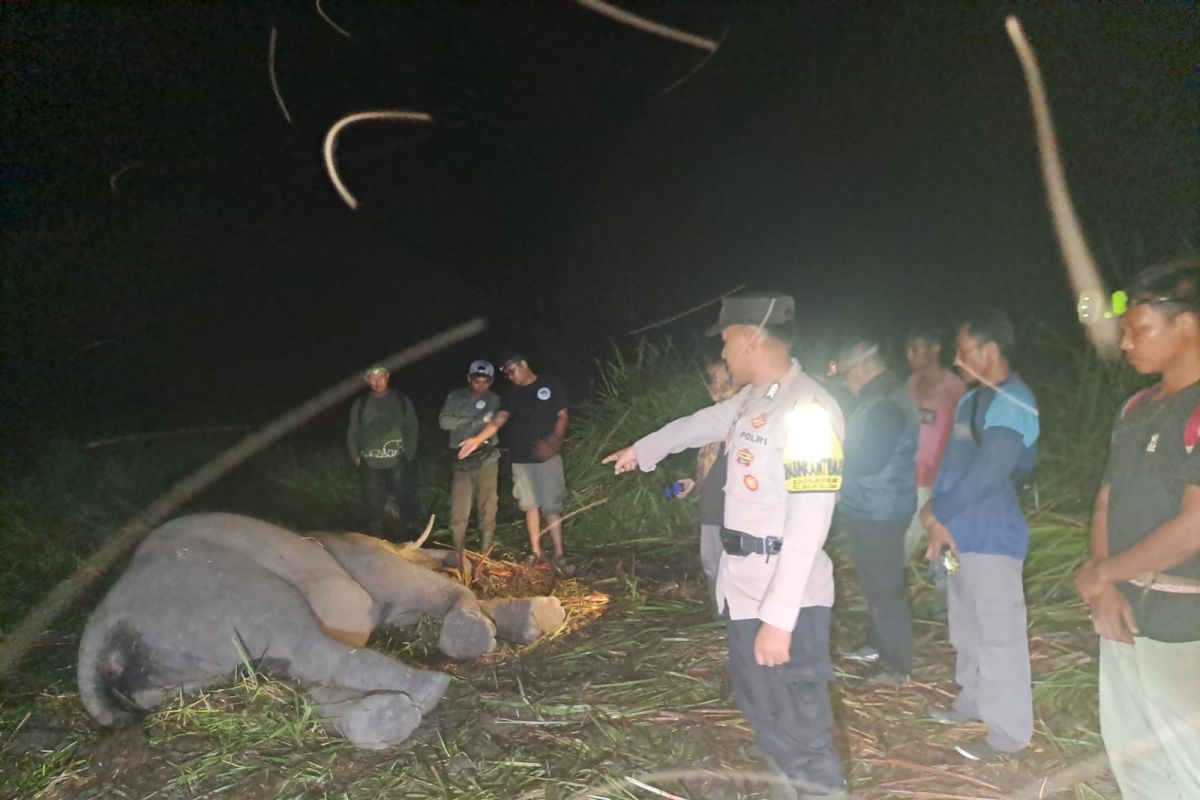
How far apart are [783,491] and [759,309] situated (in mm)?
600

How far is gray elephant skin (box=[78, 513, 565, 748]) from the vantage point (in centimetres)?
375

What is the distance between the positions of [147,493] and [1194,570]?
10985 mm

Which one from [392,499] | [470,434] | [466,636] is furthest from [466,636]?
[392,499]

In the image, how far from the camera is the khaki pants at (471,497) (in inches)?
234

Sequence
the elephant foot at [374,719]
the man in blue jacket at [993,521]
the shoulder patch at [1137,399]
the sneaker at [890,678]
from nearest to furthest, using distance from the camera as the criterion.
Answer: the shoulder patch at [1137,399], the man in blue jacket at [993,521], the elephant foot at [374,719], the sneaker at [890,678]

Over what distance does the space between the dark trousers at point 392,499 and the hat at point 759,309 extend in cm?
445

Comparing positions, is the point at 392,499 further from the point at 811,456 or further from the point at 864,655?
the point at 811,456

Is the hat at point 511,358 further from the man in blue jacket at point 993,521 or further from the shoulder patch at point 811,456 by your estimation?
the shoulder patch at point 811,456

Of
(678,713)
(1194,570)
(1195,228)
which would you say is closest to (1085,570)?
(1194,570)

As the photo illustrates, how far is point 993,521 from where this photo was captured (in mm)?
3096

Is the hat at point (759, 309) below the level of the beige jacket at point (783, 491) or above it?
above

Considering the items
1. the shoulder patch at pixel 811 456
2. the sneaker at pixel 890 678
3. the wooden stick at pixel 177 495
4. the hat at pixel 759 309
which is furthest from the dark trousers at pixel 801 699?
the wooden stick at pixel 177 495

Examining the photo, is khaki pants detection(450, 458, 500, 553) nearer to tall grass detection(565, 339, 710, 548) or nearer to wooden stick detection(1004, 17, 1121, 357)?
tall grass detection(565, 339, 710, 548)

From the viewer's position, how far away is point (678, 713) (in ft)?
12.5
